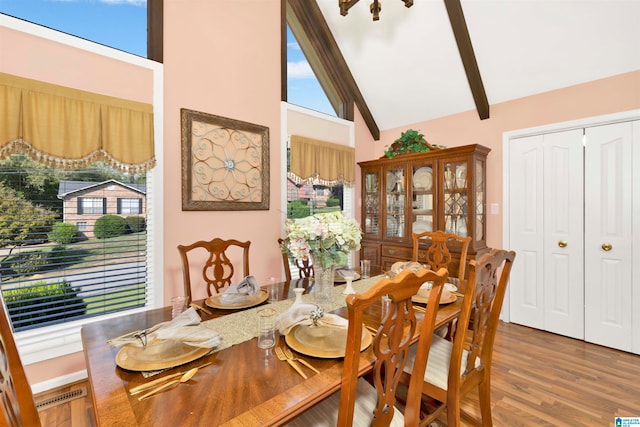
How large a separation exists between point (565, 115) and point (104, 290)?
437 cm

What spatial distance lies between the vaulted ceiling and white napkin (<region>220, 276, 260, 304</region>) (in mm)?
3015

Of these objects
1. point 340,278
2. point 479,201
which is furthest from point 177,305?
point 479,201

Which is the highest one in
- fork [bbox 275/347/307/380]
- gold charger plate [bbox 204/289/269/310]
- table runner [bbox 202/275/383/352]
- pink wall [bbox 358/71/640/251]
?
pink wall [bbox 358/71/640/251]

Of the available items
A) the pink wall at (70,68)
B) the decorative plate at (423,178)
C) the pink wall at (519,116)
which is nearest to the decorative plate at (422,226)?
the decorative plate at (423,178)

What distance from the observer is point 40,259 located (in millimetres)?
1986

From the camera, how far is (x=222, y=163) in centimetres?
273

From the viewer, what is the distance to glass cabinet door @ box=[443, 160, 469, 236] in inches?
121

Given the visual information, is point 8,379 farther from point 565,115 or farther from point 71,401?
point 565,115

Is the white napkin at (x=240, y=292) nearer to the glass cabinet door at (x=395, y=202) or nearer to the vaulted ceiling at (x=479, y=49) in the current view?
the glass cabinet door at (x=395, y=202)

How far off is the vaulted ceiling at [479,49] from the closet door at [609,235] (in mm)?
647

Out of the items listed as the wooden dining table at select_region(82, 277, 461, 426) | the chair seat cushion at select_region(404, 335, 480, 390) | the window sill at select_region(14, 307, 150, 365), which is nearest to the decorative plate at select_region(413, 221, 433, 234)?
the chair seat cushion at select_region(404, 335, 480, 390)

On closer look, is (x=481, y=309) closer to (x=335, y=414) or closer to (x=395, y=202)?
(x=335, y=414)

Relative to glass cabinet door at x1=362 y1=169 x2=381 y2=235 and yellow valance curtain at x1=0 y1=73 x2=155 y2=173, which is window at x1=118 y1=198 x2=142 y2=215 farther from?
glass cabinet door at x1=362 y1=169 x2=381 y2=235

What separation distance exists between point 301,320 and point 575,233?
3.01 metres
